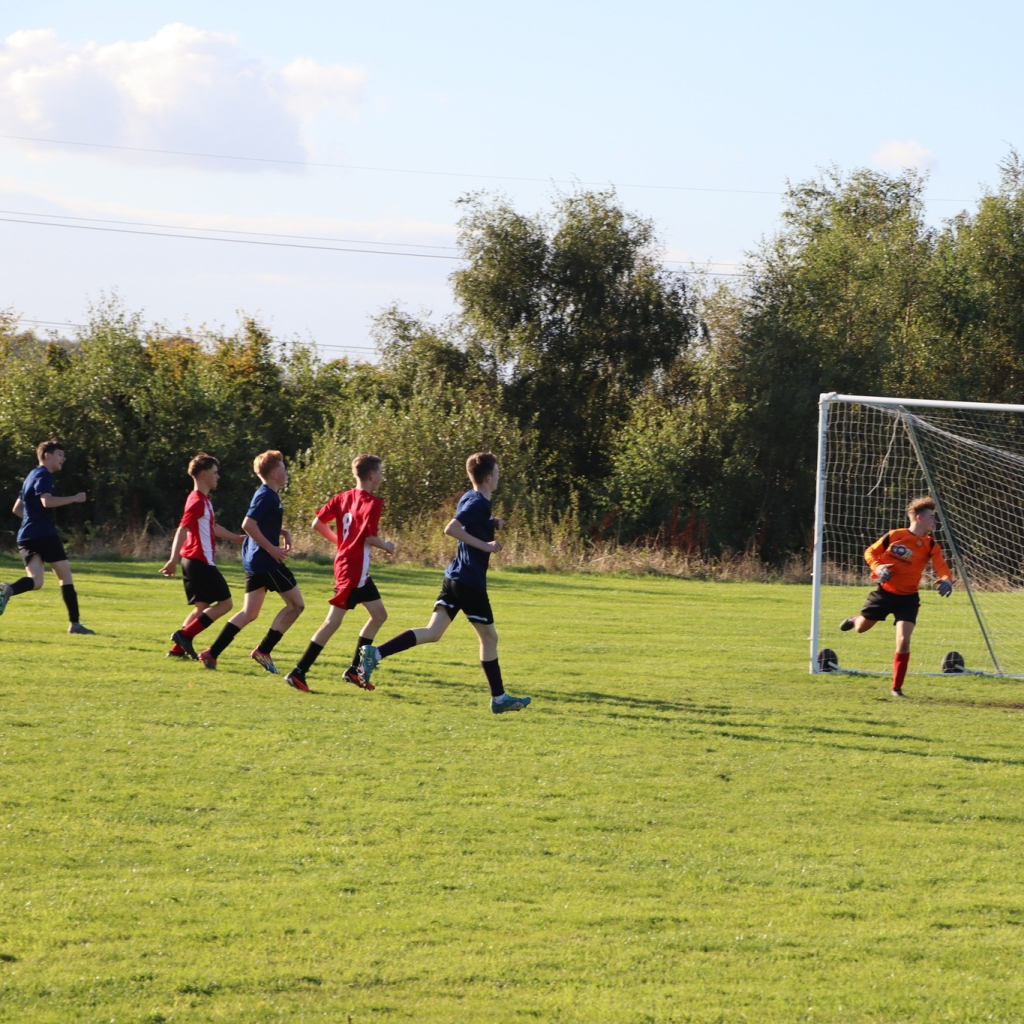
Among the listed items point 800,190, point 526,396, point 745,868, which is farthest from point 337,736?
point 800,190

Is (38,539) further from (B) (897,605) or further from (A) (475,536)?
(B) (897,605)

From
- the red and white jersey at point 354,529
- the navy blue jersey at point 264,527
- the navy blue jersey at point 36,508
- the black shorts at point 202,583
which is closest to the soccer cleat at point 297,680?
the red and white jersey at point 354,529

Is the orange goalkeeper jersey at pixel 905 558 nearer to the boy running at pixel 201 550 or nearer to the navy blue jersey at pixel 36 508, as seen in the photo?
the boy running at pixel 201 550

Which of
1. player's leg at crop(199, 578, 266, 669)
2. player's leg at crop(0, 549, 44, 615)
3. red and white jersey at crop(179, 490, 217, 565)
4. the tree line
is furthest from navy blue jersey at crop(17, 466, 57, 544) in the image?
the tree line

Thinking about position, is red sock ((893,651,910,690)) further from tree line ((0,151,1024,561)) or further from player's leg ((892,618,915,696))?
tree line ((0,151,1024,561))

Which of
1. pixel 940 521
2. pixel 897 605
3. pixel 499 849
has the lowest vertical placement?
pixel 499 849

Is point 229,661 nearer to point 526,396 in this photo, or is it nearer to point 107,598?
point 107,598

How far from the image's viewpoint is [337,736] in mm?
8258

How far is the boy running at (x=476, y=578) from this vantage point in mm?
9016

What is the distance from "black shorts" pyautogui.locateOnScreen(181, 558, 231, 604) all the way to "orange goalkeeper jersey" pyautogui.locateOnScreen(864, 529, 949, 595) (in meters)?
5.33

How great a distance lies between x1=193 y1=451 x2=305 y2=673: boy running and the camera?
33.4 ft

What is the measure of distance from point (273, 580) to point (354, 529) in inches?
39.9

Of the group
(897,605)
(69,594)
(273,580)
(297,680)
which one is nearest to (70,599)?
(69,594)

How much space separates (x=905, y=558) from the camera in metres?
10.8
